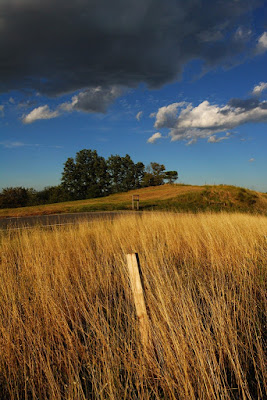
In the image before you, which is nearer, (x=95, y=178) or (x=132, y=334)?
(x=132, y=334)

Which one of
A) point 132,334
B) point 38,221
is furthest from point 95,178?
point 132,334

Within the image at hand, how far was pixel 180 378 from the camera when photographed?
2404 mm

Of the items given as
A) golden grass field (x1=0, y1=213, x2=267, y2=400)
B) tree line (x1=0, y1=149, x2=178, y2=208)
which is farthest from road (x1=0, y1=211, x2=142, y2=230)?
tree line (x1=0, y1=149, x2=178, y2=208)

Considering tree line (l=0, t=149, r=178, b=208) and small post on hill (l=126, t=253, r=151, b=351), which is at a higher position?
tree line (l=0, t=149, r=178, b=208)

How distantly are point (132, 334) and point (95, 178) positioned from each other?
6890cm

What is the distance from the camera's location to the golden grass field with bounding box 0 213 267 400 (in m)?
2.41

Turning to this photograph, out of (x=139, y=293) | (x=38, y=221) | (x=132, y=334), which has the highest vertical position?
(x=38, y=221)

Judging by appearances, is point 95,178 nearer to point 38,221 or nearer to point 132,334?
point 38,221

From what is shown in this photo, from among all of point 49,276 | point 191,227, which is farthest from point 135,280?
point 191,227

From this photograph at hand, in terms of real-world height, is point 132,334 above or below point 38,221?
below

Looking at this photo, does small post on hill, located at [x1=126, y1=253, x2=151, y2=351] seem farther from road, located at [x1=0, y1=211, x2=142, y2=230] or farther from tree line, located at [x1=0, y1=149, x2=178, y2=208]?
tree line, located at [x1=0, y1=149, x2=178, y2=208]

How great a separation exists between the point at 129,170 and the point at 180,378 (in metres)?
74.6

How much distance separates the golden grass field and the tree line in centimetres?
5782

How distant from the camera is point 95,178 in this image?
70812mm
